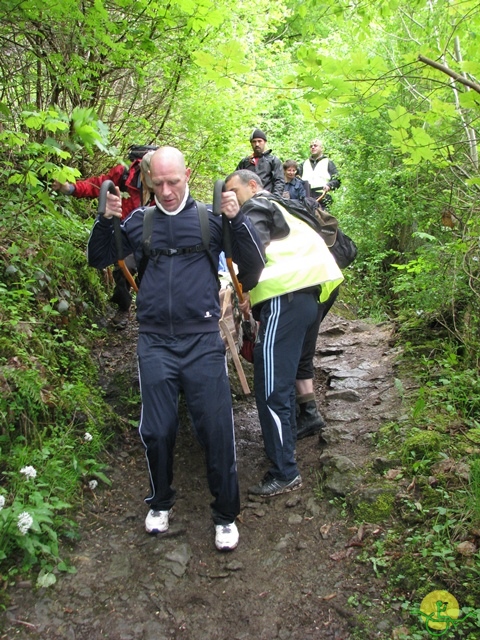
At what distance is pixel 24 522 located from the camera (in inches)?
110

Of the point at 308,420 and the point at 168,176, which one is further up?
the point at 168,176

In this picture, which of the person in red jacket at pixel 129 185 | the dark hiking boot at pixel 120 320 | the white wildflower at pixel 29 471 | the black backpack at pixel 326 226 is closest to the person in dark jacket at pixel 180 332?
the white wildflower at pixel 29 471

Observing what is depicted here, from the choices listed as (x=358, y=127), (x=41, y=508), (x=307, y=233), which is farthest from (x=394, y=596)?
(x=358, y=127)

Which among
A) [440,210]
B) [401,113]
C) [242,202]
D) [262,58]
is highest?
[262,58]

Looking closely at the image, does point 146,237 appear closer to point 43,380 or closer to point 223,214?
point 223,214

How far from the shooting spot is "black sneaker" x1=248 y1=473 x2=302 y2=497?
386cm

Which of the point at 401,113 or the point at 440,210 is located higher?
the point at 401,113

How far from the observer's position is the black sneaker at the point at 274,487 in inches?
152

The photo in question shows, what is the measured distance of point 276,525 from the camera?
359 cm

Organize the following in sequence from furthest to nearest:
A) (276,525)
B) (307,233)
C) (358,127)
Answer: (358,127)
(307,233)
(276,525)

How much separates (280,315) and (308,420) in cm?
137

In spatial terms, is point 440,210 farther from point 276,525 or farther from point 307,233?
point 276,525

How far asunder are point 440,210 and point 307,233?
2.93 meters

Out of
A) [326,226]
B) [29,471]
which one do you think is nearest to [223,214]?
[326,226]
